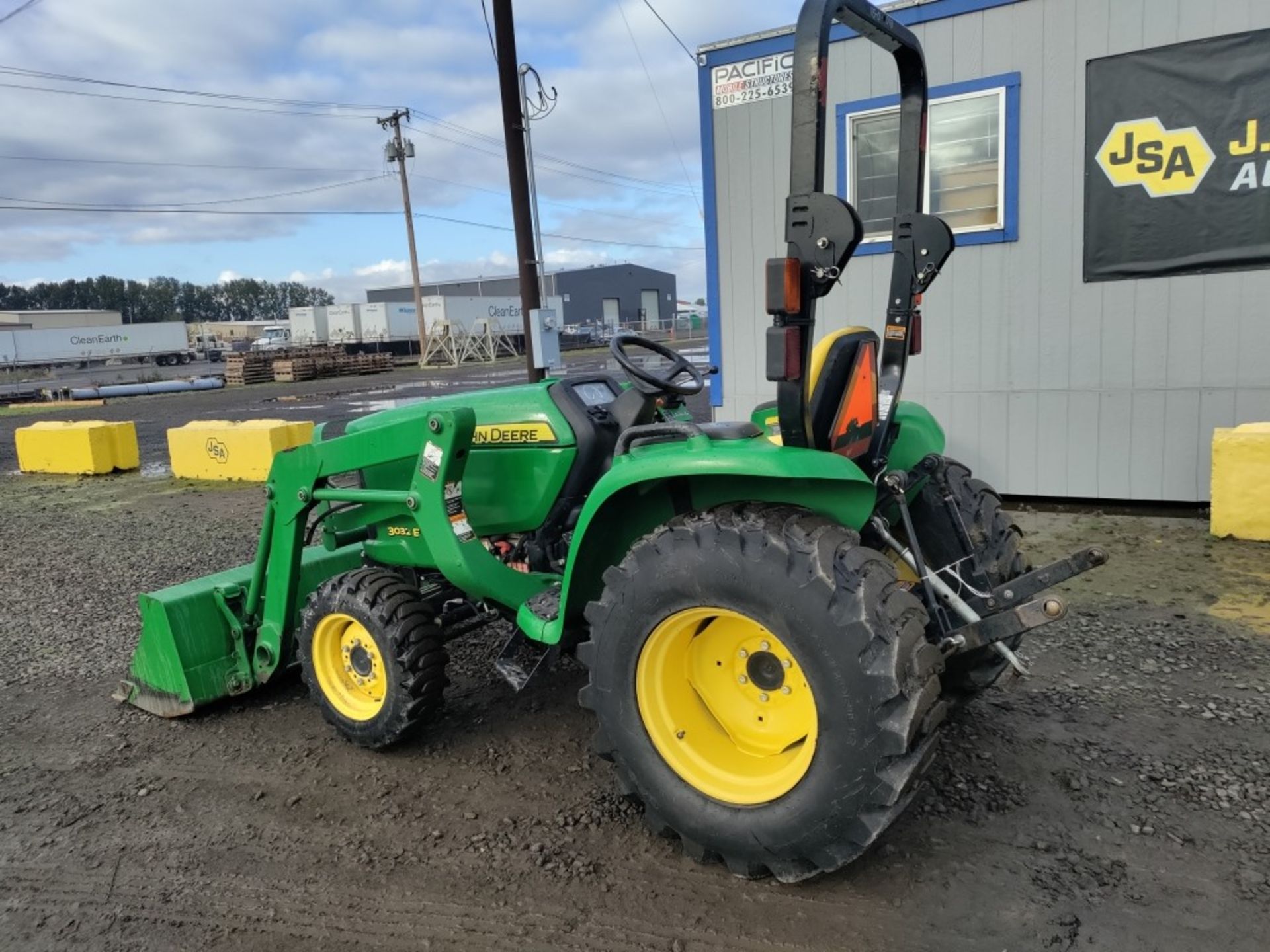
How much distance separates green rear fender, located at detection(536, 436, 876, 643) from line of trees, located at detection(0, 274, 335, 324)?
98858 mm

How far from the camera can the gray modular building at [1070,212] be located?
6027 mm

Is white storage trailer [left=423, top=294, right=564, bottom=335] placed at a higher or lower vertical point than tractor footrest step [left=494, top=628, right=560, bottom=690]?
higher

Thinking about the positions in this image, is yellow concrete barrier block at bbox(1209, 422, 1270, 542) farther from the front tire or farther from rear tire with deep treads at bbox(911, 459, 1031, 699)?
the front tire

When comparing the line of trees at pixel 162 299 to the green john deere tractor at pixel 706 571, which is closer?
the green john deere tractor at pixel 706 571

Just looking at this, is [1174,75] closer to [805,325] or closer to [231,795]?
[805,325]

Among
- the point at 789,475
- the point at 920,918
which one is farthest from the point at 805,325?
the point at 920,918

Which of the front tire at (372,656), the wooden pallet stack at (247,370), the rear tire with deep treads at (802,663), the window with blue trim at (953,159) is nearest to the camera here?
the rear tire with deep treads at (802,663)

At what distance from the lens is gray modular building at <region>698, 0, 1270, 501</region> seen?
603cm

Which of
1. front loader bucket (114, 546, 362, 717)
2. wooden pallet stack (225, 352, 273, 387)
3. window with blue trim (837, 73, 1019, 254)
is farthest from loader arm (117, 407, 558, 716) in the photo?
wooden pallet stack (225, 352, 273, 387)

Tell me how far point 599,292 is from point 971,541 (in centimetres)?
6674

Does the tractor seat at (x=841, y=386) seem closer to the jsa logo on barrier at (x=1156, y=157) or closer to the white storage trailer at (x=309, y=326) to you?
the jsa logo on barrier at (x=1156, y=157)

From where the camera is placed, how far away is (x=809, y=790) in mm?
2430

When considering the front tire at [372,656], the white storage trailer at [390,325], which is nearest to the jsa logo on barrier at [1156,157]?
the front tire at [372,656]

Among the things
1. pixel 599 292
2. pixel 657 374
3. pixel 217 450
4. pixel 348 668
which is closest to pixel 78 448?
pixel 217 450
